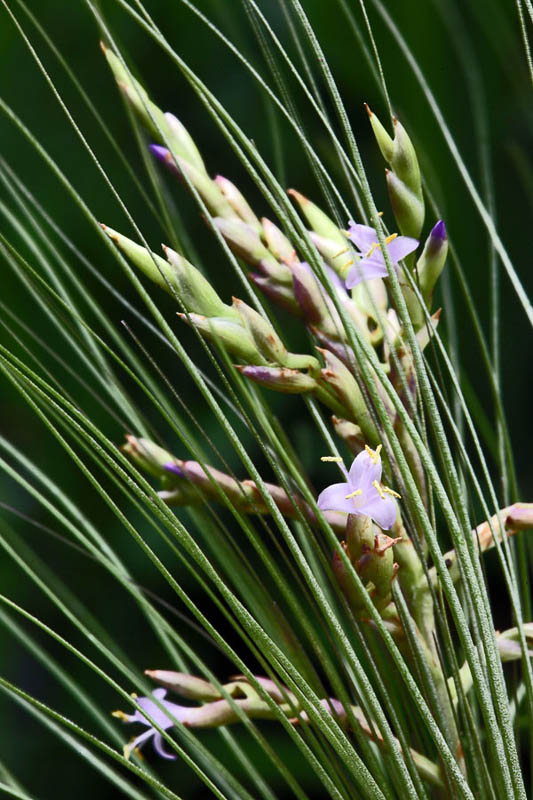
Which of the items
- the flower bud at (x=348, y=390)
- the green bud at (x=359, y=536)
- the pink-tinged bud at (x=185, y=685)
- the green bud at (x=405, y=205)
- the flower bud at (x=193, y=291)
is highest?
the flower bud at (x=193, y=291)

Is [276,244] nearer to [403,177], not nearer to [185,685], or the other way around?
[403,177]

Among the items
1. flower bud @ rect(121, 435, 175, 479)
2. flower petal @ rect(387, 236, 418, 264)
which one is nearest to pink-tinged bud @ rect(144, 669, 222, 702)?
flower bud @ rect(121, 435, 175, 479)

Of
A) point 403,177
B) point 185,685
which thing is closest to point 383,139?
point 403,177

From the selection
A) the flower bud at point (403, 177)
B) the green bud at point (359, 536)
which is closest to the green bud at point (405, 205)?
the flower bud at point (403, 177)

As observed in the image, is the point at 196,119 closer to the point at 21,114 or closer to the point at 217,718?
the point at 21,114

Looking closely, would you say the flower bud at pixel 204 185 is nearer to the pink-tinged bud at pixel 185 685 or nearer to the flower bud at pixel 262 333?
the flower bud at pixel 262 333

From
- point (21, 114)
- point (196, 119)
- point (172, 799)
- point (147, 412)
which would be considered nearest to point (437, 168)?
point (196, 119)

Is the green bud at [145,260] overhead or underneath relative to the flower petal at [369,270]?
overhead
